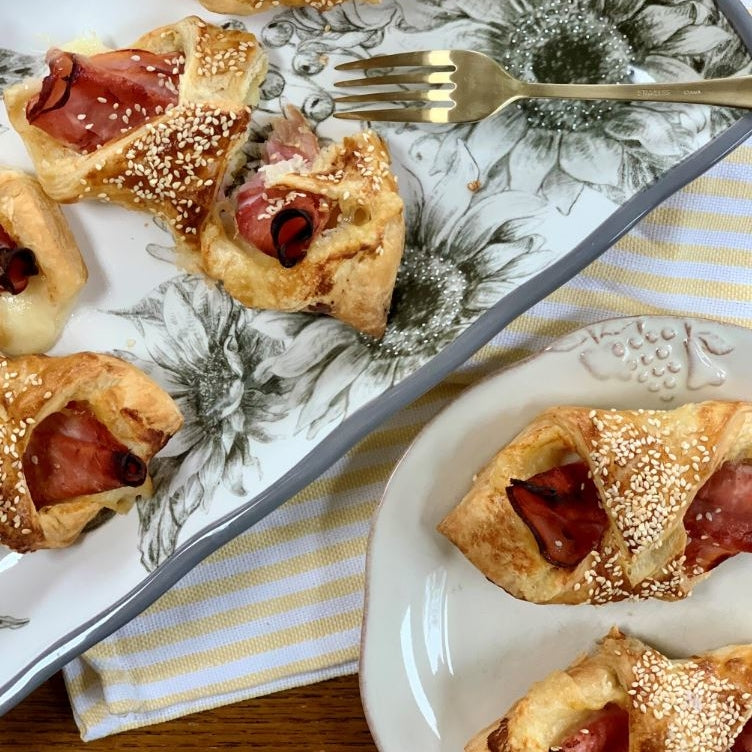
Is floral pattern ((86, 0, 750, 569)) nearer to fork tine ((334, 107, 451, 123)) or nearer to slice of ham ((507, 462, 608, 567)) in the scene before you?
fork tine ((334, 107, 451, 123))

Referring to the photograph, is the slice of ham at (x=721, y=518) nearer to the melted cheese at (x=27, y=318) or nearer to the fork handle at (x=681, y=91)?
the fork handle at (x=681, y=91)

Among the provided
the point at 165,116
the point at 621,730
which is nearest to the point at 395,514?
the point at 621,730

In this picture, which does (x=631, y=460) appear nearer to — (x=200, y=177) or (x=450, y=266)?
(x=450, y=266)

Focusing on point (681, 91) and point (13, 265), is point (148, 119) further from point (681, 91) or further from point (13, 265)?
point (681, 91)

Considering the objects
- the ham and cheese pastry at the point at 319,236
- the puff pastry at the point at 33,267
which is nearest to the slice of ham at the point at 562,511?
the ham and cheese pastry at the point at 319,236

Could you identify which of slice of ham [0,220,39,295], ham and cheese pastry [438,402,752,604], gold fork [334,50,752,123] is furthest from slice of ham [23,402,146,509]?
gold fork [334,50,752,123]

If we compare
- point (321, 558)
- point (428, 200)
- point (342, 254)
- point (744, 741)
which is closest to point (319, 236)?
point (342, 254)
